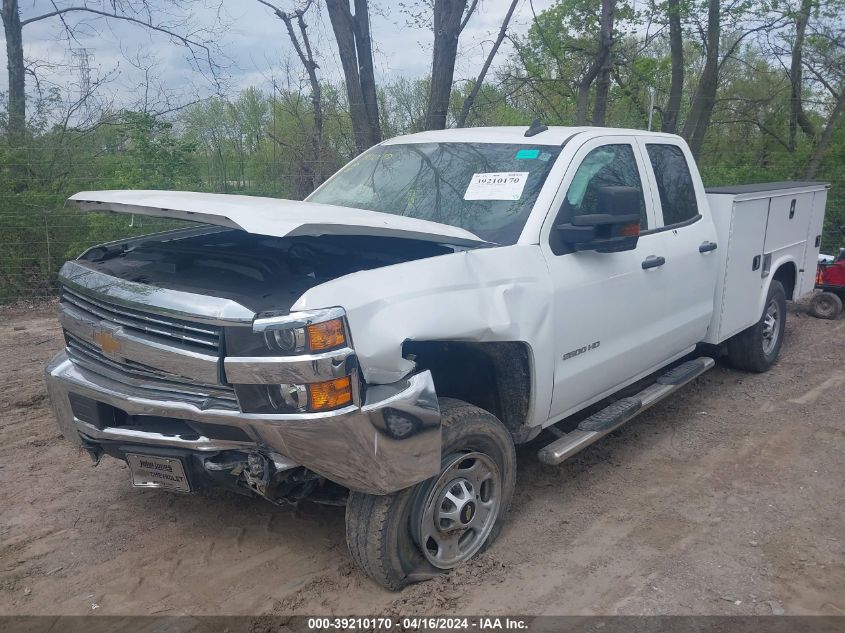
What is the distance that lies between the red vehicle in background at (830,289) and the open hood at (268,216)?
677 centimetres

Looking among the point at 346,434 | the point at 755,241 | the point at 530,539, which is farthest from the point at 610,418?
the point at 755,241

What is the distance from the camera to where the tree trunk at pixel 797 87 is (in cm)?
1570

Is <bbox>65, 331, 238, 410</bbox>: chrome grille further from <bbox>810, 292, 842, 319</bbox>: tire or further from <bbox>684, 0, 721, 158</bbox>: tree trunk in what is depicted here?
<bbox>684, 0, 721, 158</bbox>: tree trunk

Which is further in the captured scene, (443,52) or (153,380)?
(443,52)

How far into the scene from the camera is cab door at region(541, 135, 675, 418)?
3.91 meters

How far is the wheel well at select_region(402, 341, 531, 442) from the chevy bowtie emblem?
1342 mm

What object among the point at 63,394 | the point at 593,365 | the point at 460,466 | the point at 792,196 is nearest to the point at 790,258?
the point at 792,196

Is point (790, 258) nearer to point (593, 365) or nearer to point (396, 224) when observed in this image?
point (593, 365)

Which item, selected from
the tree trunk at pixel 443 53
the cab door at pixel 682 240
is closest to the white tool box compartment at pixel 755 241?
the cab door at pixel 682 240

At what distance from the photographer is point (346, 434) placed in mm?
2799

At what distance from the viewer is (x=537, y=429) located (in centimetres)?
392

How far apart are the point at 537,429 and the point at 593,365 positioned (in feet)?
1.79

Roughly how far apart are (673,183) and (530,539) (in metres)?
Result: 2.79

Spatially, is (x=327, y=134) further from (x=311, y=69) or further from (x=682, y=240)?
(x=682, y=240)
